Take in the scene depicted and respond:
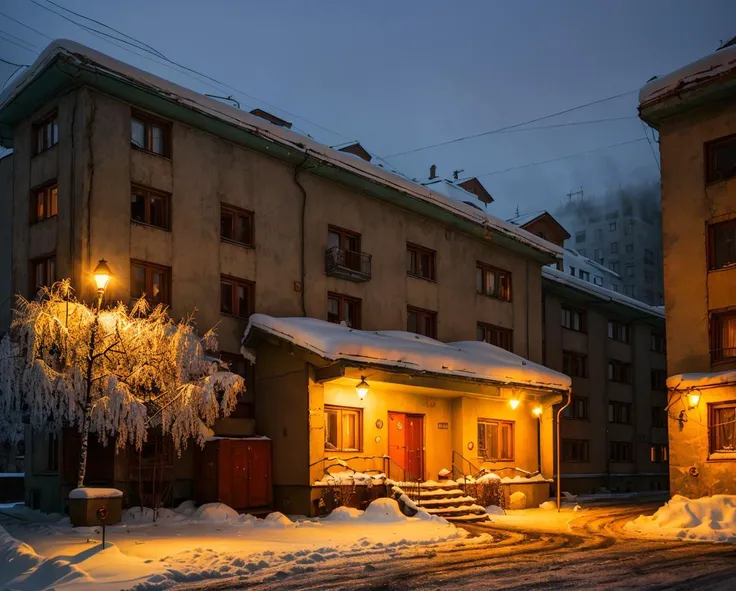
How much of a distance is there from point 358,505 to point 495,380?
674 cm

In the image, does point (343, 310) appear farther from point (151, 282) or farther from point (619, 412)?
point (619, 412)

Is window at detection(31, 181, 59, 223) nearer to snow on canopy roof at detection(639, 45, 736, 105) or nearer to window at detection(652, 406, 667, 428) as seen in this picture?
snow on canopy roof at detection(639, 45, 736, 105)

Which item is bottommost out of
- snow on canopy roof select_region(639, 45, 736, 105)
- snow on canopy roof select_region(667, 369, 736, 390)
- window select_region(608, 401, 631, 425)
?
window select_region(608, 401, 631, 425)

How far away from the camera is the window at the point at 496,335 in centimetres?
3503

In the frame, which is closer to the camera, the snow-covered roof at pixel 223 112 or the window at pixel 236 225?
the snow-covered roof at pixel 223 112

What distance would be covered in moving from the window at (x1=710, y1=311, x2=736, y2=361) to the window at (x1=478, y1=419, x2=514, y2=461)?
8.29m

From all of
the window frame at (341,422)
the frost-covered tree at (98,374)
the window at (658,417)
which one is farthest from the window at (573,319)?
the frost-covered tree at (98,374)

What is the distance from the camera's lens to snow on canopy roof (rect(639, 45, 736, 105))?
25781 mm

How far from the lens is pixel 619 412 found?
45156 mm

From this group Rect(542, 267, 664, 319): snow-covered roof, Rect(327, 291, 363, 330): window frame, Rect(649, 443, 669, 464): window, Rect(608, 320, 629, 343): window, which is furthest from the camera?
→ Rect(649, 443, 669, 464): window

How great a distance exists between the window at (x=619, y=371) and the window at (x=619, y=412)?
4.02 feet

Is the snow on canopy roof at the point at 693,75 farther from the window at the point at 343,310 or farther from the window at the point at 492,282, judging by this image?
the window at the point at 343,310

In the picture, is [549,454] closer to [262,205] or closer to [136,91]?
[262,205]

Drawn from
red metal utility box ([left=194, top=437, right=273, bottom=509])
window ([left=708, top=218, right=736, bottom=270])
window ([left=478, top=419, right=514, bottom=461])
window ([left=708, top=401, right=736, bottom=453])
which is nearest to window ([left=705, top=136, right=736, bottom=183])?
window ([left=708, top=218, right=736, bottom=270])
